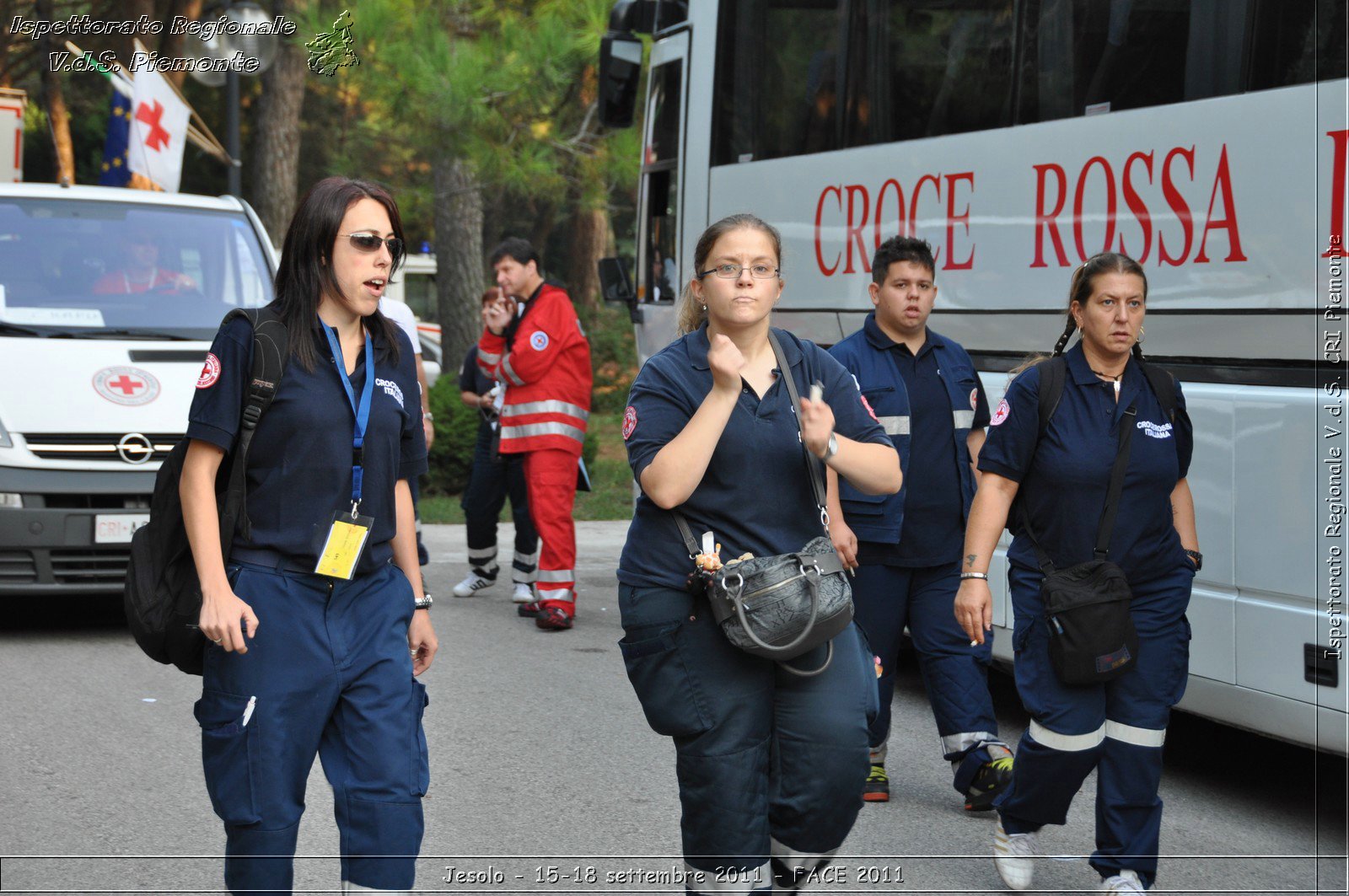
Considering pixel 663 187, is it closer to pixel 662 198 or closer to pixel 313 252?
pixel 662 198

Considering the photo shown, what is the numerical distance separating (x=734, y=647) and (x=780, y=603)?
0.69 ft

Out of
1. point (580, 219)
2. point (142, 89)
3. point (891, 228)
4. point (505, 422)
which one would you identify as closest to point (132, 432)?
point (505, 422)

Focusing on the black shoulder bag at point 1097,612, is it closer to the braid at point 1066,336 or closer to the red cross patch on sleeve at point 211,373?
the braid at point 1066,336

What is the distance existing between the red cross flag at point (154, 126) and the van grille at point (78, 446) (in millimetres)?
5885

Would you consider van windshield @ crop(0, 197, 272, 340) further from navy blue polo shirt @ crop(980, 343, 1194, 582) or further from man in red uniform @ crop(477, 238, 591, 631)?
navy blue polo shirt @ crop(980, 343, 1194, 582)

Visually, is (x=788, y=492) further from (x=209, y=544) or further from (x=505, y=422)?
(x=505, y=422)

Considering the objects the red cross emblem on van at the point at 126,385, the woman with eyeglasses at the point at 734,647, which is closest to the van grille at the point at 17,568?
the red cross emblem on van at the point at 126,385

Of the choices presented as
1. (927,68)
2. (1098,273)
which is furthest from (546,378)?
(1098,273)

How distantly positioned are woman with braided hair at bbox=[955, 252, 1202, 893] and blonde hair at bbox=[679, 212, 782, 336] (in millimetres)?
1251

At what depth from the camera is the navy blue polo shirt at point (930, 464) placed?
17.7ft

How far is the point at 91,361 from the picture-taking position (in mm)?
7656

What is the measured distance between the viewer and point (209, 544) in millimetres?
3217

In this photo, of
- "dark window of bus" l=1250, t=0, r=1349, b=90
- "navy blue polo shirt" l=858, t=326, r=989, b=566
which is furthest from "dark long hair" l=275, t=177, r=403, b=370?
"dark window of bus" l=1250, t=0, r=1349, b=90

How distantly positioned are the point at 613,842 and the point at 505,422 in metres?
4.11
